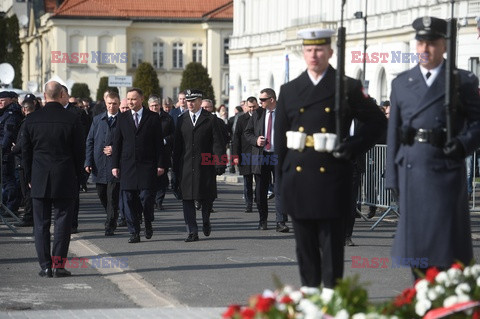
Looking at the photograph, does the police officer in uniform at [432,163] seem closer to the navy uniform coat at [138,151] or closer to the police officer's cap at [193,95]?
the navy uniform coat at [138,151]

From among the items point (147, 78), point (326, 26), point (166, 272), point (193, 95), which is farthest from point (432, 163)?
point (147, 78)

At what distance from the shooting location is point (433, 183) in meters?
9.00

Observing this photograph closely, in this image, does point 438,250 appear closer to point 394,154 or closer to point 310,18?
point 394,154

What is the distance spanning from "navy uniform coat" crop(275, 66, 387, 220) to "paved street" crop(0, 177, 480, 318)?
1.44 metres

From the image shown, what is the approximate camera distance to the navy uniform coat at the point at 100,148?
19.3m

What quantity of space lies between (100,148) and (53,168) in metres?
5.64

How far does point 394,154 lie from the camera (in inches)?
367

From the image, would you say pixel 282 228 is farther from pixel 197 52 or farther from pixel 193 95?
pixel 197 52

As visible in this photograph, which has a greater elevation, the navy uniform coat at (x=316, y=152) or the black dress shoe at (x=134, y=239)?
the navy uniform coat at (x=316, y=152)

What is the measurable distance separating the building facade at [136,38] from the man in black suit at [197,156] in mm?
95516

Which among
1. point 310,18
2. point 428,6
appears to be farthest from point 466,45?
point 310,18

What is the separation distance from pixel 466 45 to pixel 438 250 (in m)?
45.5

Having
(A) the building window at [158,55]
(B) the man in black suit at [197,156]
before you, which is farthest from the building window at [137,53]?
(B) the man in black suit at [197,156]

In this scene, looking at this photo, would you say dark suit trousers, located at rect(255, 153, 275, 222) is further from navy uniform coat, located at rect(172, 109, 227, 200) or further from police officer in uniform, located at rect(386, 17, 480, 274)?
police officer in uniform, located at rect(386, 17, 480, 274)
